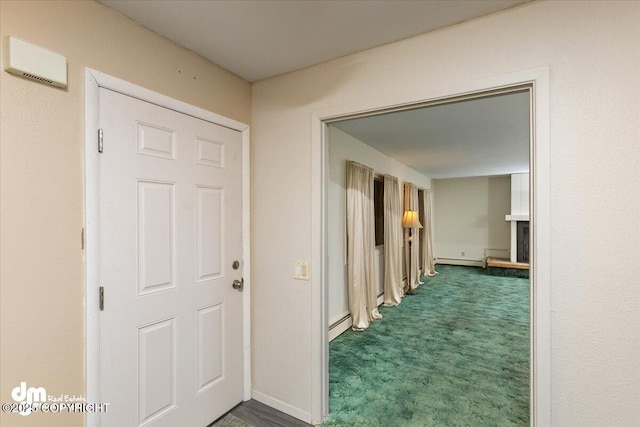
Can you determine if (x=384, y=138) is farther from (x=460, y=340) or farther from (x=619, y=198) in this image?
(x=619, y=198)

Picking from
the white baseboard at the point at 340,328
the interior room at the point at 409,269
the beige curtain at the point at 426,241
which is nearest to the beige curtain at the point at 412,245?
the interior room at the point at 409,269

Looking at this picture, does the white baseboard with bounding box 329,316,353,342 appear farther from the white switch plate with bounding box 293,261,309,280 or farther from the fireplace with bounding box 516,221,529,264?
the fireplace with bounding box 516,221,529,264

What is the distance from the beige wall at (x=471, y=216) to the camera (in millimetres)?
7633

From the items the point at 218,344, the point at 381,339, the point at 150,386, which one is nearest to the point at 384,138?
the point at 381,339

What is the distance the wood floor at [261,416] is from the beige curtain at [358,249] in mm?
1790

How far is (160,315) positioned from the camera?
1658mm

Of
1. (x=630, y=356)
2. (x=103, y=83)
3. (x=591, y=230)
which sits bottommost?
(x=630, y=356)

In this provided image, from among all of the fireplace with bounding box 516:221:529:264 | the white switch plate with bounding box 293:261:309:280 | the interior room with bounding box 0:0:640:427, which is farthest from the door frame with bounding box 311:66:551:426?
the fireplace with bounding box 516:221:529:264

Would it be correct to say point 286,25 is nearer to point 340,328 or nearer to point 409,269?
point 340,328

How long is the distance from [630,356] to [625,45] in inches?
50.3

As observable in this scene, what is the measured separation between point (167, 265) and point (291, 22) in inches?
57.8

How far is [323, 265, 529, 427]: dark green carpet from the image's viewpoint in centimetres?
207

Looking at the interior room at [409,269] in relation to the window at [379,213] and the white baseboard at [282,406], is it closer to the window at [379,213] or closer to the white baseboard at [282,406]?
the window at [379,213]

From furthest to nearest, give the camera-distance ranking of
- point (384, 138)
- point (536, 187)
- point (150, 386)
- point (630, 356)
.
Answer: point (384, 138)
point (150, 386)
point (536, 187)
point (630, 356)
